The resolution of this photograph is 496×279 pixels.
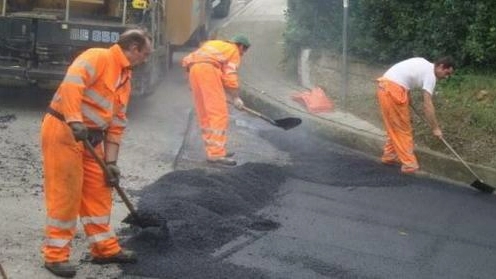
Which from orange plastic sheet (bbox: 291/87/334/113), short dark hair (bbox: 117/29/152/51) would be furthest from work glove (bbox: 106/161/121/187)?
orange plastic sheet (bbox: 291/87/334/113)

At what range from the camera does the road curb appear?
8078mm

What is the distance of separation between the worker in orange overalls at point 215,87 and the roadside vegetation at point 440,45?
231 centimetres

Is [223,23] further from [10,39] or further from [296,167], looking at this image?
[296,167]

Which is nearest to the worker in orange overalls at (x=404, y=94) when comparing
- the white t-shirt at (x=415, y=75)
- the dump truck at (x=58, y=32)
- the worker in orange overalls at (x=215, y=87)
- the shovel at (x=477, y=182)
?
the white t-shirt at (x=415, y=75)

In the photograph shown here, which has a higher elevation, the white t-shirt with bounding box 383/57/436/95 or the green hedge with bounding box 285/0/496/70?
the green hedge with bounding box 285/0/496/70

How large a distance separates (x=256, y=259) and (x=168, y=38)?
676 centimetres

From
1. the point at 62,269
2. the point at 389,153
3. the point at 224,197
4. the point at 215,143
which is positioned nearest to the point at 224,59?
the point at 215,143

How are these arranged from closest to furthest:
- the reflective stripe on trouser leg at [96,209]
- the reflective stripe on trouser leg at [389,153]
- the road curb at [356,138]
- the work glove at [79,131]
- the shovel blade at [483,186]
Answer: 1. the work glove at [79,131]
2. the reflective stripe on trouser leg at [96,209]
3. the shovel blade at [483,186]
4. the road curb at [356,138]
5. the reflective stripe on trouser leg at [389,153]

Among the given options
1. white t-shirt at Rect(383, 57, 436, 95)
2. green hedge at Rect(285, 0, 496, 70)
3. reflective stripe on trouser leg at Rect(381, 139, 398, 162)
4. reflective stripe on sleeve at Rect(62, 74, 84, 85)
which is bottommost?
reflective stripe on trouser leg at Rect(381, 139, 398, 162)

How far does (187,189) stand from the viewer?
6629 mm

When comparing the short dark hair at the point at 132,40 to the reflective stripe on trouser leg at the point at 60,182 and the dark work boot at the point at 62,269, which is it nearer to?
the reflective stripe on trouser leg at the point at 60,182

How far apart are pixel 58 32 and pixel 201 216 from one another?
13.6 ft

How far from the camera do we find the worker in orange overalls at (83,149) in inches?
185

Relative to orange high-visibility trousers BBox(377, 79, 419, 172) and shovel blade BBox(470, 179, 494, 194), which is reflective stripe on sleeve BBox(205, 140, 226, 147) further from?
shovel blade BBox(470, 179, 494, 194)
